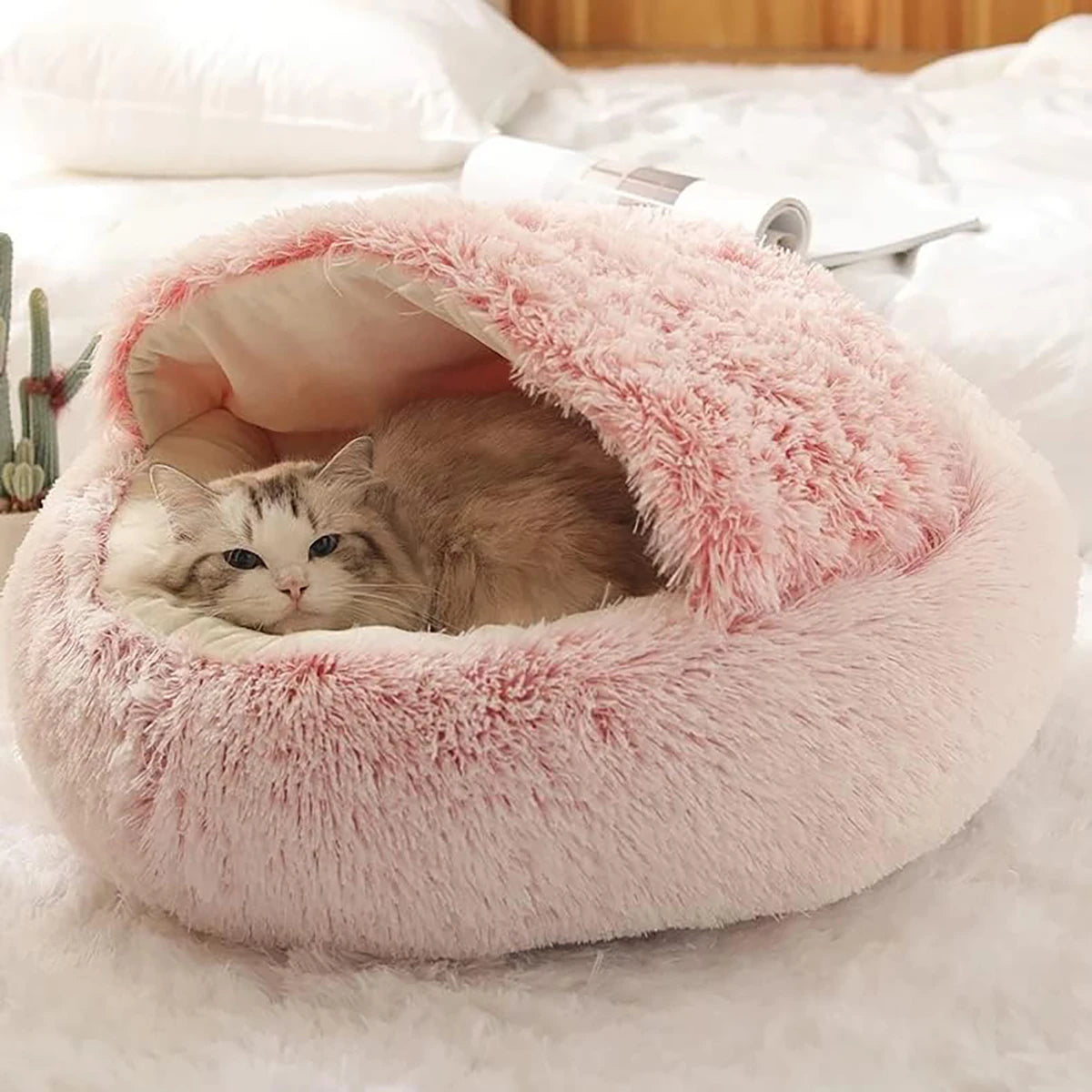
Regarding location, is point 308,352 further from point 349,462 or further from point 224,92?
point 224,92

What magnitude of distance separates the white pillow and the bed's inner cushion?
81 centimetres

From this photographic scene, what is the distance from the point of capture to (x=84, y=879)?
99 centimetres

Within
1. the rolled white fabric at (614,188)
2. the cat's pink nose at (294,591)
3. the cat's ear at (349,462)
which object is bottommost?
the cat's pink nose at (294,591)

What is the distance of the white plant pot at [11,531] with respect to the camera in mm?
1365

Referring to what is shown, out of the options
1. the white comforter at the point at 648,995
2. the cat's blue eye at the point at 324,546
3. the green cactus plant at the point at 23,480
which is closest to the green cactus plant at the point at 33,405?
the green cactus plant at the point at 23,480

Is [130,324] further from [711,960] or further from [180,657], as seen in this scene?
[711,960]

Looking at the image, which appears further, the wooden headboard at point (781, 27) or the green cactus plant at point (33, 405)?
the wooden headboard at point (781, 27)

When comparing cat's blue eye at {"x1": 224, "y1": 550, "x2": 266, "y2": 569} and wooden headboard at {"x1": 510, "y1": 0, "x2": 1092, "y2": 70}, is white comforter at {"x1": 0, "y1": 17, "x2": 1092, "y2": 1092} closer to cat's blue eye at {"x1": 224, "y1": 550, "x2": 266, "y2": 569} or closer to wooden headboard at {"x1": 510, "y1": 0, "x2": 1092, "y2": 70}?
cat's blue eye at {"x1": 224, "y1": 550, "x2": 266, "y2": 569}

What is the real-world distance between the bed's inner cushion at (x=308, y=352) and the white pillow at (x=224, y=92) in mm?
809

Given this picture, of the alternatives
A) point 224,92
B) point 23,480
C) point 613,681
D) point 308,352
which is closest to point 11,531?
point 23,480

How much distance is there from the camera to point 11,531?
4.49 ft

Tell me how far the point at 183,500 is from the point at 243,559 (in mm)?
61

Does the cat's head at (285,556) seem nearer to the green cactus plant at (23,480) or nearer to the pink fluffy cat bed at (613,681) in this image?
the pink fluffy cat bed at (613,681)

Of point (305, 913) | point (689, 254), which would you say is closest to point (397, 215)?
point (689, 254)
